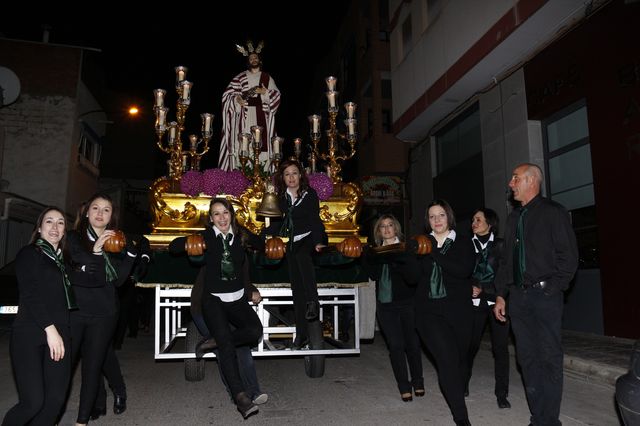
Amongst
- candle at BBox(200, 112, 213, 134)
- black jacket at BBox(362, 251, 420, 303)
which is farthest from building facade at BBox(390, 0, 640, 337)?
candle at BBox(200, 112, 213, 134)

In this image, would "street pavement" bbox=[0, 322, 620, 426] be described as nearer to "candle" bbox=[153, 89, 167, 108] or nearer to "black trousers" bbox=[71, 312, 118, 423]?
"black trousers" bbox=[71, 312, 118, 423]

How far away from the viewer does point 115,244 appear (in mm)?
4129

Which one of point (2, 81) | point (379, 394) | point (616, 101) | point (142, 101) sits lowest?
point (379, 394)

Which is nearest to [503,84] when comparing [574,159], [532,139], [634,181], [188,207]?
[532,139]

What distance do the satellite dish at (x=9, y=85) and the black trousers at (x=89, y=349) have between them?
18184 mm

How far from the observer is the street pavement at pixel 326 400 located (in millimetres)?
4590

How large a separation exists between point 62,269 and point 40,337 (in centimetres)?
52

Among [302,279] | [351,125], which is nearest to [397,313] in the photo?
[302,279]

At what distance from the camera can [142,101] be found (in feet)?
108

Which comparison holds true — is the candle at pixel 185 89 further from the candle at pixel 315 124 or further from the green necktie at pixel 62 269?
the green necktie at pixel 62 269

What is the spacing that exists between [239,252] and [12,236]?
15.9 meters

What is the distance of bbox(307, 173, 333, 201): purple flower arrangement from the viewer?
6930 mm

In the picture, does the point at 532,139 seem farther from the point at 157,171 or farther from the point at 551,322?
the point at 157,171

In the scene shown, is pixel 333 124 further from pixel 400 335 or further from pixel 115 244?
pixel 115 244
